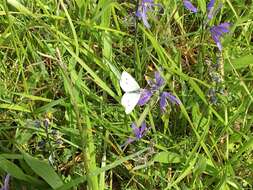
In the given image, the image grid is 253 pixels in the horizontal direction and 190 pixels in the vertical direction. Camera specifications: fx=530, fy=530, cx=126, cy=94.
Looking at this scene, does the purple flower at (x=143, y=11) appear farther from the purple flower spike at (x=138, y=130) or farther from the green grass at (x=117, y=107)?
the purple flower spike at (x=138, y=130)

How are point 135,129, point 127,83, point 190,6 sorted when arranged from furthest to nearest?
1. point 190,6
2. point 135,129
3. point 127,83

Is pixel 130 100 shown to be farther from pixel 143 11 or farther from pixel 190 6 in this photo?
pixel 190 6

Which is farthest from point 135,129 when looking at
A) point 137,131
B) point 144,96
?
point 144,96

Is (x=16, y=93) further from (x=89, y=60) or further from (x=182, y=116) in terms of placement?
(x=182, y=116)

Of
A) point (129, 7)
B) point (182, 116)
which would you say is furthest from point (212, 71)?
point (129, 7)

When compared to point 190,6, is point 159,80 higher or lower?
lower

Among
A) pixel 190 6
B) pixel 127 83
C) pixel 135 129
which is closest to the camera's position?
pixel 127 83

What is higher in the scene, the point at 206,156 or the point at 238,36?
the point at 238,36
